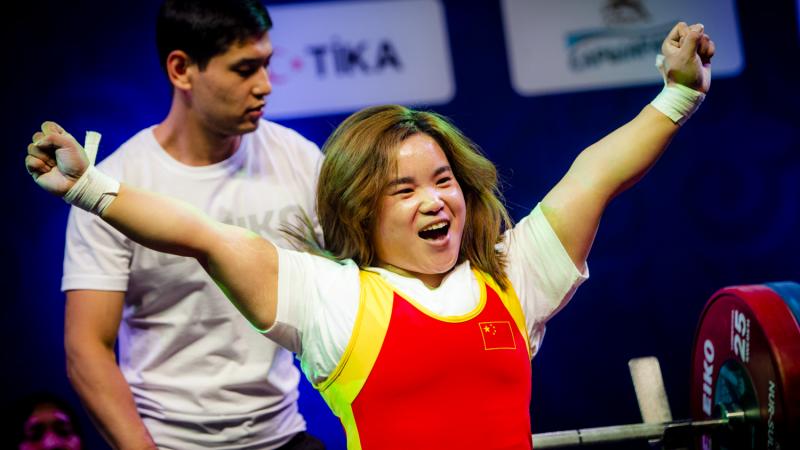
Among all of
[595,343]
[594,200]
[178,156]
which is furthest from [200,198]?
Result: [595,343]

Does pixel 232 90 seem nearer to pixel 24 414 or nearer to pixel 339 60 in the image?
pixel 339 60

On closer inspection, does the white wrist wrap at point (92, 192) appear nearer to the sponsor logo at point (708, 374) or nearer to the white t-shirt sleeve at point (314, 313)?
the white t-shirt sleeve at point (314, 313)

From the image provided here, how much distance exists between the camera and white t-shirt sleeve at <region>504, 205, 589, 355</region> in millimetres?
1942

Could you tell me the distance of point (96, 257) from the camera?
2.31 metres

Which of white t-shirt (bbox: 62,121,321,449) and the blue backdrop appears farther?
the blue backdrop

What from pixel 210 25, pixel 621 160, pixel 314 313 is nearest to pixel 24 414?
pixel 210 25

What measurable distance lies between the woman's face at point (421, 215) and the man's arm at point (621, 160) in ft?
0.72

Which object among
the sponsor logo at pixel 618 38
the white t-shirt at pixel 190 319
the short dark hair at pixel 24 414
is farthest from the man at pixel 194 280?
the sponsor logo at pixel 618 38

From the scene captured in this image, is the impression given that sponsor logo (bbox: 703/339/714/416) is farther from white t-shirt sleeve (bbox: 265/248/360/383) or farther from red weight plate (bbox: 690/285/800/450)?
white t-shirt sleeve (bbox: 265/248/360/383)

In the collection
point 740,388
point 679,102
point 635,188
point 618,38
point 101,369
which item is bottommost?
point 740,388

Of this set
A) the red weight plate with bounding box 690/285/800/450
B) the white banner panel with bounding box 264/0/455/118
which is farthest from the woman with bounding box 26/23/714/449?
the white banner panel with bounding box 264/0/455/118

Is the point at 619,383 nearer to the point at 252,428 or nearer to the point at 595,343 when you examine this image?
the point at 595,343

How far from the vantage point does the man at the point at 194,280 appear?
2.30 metres

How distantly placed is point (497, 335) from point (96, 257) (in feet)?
3.60
